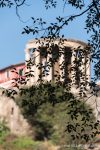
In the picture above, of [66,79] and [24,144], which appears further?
[24,144]

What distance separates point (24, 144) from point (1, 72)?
2921 cm

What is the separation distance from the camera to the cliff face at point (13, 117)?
67.7 meters

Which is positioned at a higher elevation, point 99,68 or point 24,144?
point 24,144

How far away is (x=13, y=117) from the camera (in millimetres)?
70938

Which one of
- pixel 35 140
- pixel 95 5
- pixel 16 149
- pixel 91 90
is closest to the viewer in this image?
pixel 95 5

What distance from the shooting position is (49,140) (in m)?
62.9

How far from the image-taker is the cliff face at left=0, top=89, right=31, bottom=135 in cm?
6769

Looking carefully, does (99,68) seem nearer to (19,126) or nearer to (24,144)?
(24,144)

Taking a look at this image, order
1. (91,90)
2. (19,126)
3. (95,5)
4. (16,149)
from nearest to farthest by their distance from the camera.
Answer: (95,5) < (91,90) < (16,149) < (19,126)

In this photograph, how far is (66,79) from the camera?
15234mm

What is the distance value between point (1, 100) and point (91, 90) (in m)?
56.2

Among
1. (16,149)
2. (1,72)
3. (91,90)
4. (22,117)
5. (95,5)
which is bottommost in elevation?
(91,90)

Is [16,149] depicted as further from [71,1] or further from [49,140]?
[71,1]

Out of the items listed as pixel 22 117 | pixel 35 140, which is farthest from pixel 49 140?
pixel 22 117
